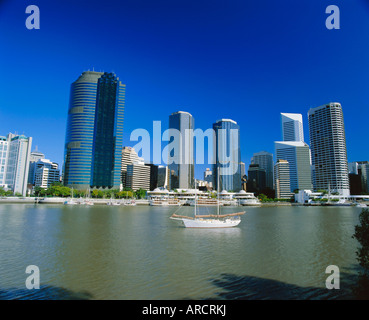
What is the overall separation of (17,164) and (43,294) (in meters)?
199

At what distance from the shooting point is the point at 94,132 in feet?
610

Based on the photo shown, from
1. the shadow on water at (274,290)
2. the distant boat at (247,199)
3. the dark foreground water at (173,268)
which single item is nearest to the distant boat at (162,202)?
the distant boat at (247,199)

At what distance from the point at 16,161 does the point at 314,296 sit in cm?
20921

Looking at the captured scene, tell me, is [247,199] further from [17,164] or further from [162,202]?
[17,164]

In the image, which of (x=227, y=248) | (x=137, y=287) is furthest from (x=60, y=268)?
(x=227, y=248)

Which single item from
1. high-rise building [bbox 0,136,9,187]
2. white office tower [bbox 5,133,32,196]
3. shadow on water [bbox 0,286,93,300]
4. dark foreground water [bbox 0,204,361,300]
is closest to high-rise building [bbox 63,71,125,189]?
white office tower [bbox 5,133,32,196]

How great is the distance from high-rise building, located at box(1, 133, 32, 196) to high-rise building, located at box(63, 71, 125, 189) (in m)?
28.8

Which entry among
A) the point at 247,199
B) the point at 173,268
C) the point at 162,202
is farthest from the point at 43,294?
the point at 247,199

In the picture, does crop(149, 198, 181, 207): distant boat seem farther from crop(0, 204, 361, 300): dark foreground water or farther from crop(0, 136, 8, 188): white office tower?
crop(0, 204, 361, 300): dark foreground water

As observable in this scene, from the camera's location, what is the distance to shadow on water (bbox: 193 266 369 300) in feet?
47.6

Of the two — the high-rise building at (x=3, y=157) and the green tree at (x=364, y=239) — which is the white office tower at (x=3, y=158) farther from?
the green tree at (x=364, y=239)

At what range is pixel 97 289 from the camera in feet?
51.2

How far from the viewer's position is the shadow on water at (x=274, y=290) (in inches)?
571
